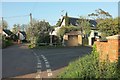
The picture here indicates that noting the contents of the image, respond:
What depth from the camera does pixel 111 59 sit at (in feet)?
28.0

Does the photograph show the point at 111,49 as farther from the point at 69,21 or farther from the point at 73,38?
the point at 69,21

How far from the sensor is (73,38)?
Result: 56531 mm

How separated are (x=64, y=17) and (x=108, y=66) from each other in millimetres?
59491

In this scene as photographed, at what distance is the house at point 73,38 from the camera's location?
5550 cm

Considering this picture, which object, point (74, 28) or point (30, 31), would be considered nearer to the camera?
point (30, 31)

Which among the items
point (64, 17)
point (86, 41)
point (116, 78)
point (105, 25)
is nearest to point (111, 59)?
point (116, 78)

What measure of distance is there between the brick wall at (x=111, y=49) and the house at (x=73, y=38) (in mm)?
45572

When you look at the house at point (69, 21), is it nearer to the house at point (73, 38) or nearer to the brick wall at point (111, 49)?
the house at point (73, 38)

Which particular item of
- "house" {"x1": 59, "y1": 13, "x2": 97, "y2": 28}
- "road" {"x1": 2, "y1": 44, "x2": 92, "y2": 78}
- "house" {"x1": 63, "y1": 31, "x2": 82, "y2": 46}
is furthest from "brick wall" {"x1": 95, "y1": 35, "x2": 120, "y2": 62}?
"house" {"x1": 59, "y1": 13, "x2": 97, "y2": 28}

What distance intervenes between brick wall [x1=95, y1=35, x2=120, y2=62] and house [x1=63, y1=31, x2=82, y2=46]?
150 ft

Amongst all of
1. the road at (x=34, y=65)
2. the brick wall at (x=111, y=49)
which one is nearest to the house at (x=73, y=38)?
the road at (x=34, y=65)

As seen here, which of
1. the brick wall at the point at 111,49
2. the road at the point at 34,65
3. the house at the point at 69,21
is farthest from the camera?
the house at the point at 69,21

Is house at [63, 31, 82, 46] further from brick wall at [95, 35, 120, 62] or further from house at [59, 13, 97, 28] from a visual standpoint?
brick wall at [95, 35, 120, 62]

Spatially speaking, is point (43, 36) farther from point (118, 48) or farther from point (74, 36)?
point (118, 48)
